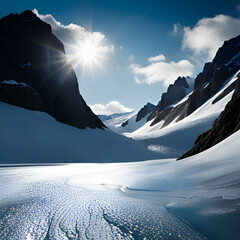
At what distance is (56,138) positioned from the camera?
2509 cm

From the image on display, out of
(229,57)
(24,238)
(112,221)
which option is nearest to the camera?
(24,238)

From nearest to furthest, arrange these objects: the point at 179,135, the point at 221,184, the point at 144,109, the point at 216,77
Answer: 1. the point at 221,184
2. the point at 179,135
3. the point at 216,77
4. the point at 144,109

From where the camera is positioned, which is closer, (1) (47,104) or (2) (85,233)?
(2) (85,233)

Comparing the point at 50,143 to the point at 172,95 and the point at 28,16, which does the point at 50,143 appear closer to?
the point at 28,16

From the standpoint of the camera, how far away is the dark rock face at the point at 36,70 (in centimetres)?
3006

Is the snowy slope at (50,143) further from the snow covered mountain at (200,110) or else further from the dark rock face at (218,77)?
the dark rock face at (218,77)

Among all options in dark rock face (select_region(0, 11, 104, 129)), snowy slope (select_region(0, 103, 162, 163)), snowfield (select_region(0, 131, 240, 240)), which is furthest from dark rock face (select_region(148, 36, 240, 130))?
snowfield (select_region(0, 131, 240, 240))

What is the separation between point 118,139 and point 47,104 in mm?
16372

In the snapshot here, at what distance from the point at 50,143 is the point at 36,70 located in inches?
779

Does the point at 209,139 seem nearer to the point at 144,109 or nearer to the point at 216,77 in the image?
the point at 216,77

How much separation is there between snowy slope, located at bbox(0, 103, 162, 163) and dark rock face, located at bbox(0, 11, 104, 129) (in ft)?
8.40

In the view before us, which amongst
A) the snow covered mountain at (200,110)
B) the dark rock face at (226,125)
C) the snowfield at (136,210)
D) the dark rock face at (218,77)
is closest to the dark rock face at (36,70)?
the snow covered mountain at (200,110)

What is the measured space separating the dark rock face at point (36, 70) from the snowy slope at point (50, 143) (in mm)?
2561

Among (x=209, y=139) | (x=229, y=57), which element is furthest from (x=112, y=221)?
(x=229, y=57)
